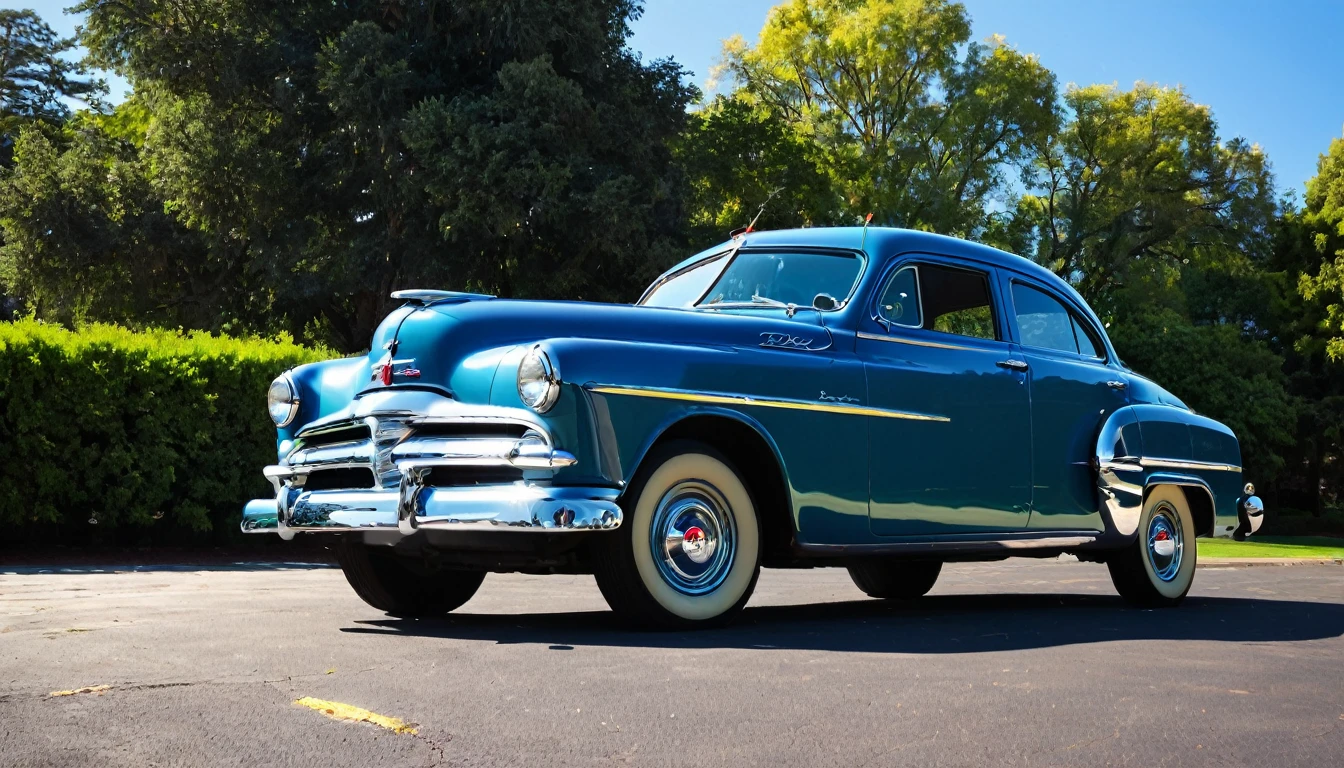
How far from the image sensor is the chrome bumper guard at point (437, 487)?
5.69 metres

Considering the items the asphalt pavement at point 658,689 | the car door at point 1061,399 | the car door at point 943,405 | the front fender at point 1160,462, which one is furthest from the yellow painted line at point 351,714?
the front fender at point 1160,462

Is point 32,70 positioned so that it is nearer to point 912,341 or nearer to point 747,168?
point 747,168

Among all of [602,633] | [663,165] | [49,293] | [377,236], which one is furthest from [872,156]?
[602,633]

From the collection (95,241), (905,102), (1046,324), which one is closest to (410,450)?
(1046,324)

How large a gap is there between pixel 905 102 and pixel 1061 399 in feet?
126

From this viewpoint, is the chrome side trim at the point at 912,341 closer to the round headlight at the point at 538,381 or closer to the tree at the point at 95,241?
the round headlight at the point at 538,381

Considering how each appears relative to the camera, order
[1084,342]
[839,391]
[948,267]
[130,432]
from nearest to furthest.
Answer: [839,391] → [948,267] → [1084,342] → [130,432]

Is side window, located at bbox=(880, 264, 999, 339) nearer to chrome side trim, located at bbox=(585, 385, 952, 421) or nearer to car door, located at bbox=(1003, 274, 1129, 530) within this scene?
car door, located at bbox=(1003, 274, 1129, 530)

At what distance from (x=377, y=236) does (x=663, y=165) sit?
20.8ft

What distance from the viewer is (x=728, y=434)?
6566mm

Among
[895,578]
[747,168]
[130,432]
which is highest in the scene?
[747,168]

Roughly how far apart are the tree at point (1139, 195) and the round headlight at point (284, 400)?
128ft

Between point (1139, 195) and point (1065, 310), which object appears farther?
point (1139, 195)

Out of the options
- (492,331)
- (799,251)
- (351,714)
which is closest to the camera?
(351,714)
